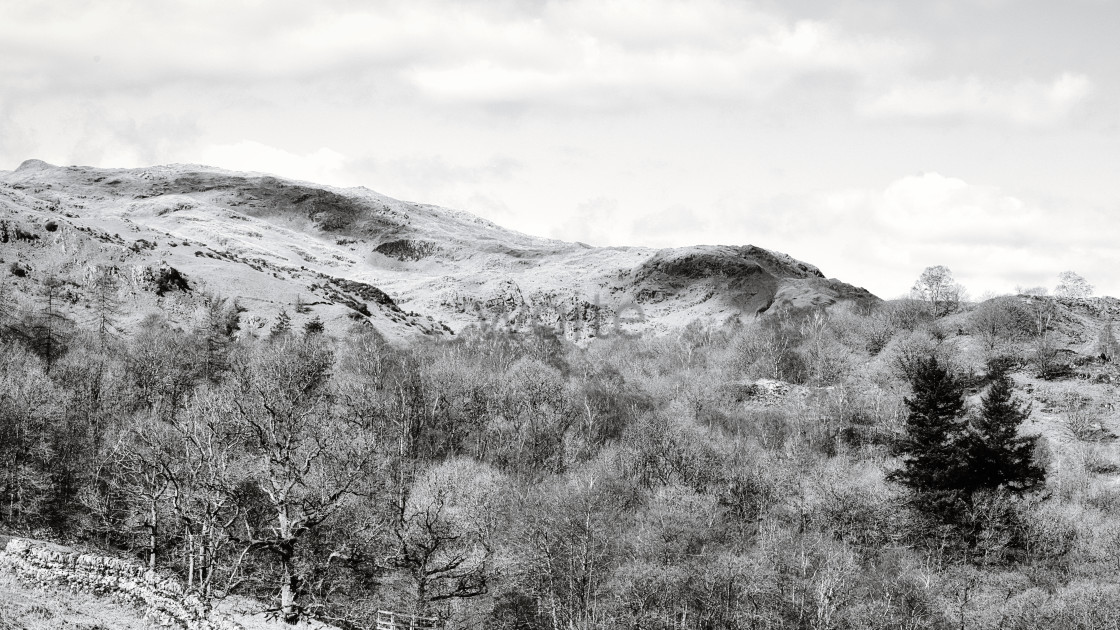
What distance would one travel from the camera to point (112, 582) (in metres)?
31.7

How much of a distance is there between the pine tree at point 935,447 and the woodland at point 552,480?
0.23 meters

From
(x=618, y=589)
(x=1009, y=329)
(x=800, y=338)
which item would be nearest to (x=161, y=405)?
(x=618, y=589)

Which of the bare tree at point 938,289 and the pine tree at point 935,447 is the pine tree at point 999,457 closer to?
the pine tree at point 935,447

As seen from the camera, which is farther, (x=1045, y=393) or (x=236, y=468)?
(x=1045, y=393)

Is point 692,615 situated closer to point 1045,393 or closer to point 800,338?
point 1045,393

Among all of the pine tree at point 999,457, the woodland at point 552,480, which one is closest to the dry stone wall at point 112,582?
the woodland at point 552,480

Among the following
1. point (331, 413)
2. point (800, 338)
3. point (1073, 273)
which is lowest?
point (331, 413)

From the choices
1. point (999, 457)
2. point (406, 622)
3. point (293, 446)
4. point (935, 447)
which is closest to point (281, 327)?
point (293, 446)

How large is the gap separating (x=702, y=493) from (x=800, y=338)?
64.4m

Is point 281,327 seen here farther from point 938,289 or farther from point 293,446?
point 938,289

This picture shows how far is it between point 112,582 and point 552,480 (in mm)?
46082

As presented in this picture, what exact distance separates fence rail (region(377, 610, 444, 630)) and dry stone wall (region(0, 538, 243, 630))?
990cm

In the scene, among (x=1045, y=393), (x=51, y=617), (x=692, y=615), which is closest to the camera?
(x=51, y=617)

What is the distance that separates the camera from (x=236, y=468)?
2208 inches
